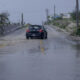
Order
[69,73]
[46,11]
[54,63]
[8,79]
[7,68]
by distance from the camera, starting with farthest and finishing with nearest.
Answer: [46,11], [54,63], [7,68], [69,73], [8,79]

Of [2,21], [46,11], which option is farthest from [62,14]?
[2,21]

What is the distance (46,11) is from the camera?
531 ft

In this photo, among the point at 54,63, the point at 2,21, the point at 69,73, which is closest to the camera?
the point at 69,73

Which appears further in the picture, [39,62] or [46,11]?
[46,11]

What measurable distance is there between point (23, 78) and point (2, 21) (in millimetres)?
50863

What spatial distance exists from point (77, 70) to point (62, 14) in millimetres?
137474

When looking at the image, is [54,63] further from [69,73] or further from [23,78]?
[23,78]

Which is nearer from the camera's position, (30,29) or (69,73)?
(69,73)

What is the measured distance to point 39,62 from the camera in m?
15.5

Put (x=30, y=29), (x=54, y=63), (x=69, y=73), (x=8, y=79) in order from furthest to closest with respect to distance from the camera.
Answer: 1. (x=30, y=29)
2. (x=54, y=63)
3. (x=69, y=73)
4. (x=8, y=79)

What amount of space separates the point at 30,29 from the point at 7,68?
24.2m

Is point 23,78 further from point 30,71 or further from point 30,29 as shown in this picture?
point 30,29

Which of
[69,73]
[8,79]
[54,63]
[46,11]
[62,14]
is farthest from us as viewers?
[46,11]

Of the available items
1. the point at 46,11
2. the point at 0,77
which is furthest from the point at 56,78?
the point at 46,11
